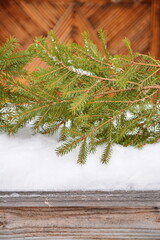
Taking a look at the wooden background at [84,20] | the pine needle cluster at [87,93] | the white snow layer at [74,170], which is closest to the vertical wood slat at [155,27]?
the wooden background at [84,20]

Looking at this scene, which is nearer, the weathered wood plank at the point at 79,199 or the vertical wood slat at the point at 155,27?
the weathered wood plank at the point at 79,199

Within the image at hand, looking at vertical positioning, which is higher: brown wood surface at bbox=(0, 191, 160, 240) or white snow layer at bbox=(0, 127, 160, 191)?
white snow layer at bbox=(0, 127, 160, 191)

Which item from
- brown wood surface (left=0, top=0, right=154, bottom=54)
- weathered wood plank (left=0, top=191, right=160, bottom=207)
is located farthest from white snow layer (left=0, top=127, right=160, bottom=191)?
brown wood surface (left=0, top=0, right=154, bottom=54)

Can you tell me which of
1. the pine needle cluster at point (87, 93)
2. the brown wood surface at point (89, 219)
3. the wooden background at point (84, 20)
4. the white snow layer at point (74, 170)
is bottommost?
the brown wood surface at point (89, 219)

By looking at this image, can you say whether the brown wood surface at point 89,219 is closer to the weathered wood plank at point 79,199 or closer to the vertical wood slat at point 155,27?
the weathered wood plank at point 79,199

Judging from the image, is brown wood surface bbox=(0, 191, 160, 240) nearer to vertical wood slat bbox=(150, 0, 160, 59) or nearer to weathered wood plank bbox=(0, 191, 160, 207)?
weathered wood plank bbox=(0, 191, 160, 207)

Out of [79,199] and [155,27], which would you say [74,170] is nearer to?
[79,199]

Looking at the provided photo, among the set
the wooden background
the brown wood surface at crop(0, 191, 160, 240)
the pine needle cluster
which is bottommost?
the brown wood surface at crop(0, 191, 160, 240)

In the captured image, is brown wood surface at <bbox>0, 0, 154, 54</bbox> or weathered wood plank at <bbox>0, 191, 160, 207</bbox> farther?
brown wood surface at <bbox>0, 0, 154, 54</bbox>

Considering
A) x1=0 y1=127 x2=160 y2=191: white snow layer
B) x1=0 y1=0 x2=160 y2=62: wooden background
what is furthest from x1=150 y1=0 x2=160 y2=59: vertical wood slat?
x1=0 y1=127 x2=160 y2=191: white snow layer
